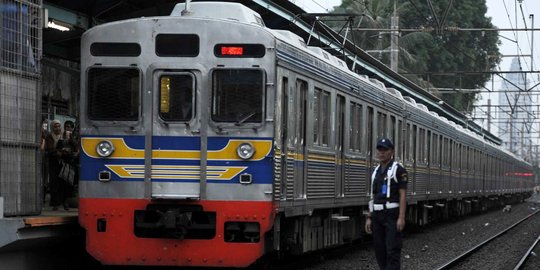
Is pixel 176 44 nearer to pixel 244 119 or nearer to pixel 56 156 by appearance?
pixel 244 119

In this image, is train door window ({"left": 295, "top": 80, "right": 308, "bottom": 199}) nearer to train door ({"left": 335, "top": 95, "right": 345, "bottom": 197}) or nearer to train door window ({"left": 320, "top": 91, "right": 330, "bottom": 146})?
train door window ({"left": 320, "top": 91, "right": 330, "bottom": 146})

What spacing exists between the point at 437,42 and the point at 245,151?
50.5 metres

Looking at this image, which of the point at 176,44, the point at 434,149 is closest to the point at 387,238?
the point at 176,44

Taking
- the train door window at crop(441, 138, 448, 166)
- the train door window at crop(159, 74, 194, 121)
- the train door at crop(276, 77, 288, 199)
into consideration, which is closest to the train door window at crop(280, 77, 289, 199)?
the train door at crop(276, 77, 288, 199)

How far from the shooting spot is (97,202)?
10188 mm

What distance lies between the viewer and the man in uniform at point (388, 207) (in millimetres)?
9477

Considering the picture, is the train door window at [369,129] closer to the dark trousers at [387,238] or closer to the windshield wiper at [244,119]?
the windshield wiper at [244,119]

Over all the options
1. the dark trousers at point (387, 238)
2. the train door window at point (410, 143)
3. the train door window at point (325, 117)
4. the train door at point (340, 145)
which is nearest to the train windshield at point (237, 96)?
the dark trousers at point (387, 238)

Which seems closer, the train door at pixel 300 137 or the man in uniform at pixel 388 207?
the man in uniform at pixel 388 207

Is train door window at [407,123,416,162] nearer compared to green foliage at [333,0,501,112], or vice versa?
train door window at [407,123,416,162]

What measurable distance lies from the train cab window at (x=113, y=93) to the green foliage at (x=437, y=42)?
1655 inches

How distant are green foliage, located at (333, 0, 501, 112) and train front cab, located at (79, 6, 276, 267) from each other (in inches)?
1650

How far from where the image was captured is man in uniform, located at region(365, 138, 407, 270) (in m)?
9.48

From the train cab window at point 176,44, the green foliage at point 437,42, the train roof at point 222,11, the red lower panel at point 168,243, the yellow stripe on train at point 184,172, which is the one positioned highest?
the green foliage at point 437,42
